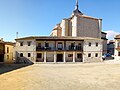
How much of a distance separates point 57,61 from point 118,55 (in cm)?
1898

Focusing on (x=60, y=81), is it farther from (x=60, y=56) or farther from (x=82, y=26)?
(x=82, y=26)

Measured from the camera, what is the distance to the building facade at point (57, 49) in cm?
3984

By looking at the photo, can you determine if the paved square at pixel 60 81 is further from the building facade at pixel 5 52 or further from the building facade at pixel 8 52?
the building facade at pixel 8 52

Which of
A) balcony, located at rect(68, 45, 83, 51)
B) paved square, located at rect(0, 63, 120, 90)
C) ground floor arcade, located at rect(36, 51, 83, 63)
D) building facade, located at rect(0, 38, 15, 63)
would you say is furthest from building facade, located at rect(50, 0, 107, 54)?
paved square, located at rect(0, 63, 120, 90)

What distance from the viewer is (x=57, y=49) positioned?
4066 centimetres

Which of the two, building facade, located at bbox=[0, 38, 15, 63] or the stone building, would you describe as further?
building facade, located at bbox=[0, 38, 15, 63]

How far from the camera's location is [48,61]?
41156mm

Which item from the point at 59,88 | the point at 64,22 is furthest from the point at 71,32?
the point at 59,88

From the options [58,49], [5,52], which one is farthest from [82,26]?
[5,52]

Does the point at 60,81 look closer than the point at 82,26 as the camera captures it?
Yes

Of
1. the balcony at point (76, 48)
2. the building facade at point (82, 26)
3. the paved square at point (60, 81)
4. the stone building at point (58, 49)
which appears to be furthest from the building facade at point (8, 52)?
the paved square at point (60, 81)

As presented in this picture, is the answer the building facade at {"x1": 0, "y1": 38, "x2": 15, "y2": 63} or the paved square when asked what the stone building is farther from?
the paved square

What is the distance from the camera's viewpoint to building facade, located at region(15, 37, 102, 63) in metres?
39.8

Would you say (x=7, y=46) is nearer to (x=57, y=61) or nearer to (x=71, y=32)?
(x=57, y=61)
